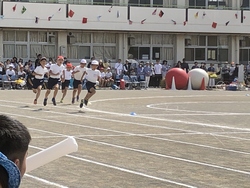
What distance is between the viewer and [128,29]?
46.8 meters

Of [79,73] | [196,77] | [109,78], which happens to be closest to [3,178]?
[79,73]

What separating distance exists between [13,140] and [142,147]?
9482 millimetres

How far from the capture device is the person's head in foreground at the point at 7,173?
2.12 m

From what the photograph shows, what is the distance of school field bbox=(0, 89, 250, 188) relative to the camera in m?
8.38

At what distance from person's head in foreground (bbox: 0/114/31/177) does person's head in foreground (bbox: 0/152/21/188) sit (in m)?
0.11

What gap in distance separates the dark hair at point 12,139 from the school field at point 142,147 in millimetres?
5570

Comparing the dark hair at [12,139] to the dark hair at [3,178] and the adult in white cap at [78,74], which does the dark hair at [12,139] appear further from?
the adult in white cap at [78,74]

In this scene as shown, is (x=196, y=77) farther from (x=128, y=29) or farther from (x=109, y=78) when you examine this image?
(x=128, y=29)

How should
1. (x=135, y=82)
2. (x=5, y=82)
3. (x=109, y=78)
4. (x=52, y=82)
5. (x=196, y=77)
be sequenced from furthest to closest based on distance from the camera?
(x=109, y=78) → (x=135, y=82) → (x=196, y=77) → (x=5, y=82) → (x=52, y=82)

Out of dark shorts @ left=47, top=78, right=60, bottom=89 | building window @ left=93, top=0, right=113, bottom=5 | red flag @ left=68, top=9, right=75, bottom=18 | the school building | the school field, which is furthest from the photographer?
building window @ left=93, top=0, right=113, bottom=5

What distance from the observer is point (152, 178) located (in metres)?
8.49

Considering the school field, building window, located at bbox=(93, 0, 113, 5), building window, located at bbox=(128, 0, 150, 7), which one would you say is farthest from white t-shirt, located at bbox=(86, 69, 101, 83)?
building window, located at bbox=(128, 0, 150, 7)

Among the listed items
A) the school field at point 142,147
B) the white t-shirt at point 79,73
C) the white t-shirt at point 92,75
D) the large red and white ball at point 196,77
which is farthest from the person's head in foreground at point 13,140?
the large red and white ball at point 196,77

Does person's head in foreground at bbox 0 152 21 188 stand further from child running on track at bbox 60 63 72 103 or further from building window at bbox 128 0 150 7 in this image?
building window at bbox 128 0 150 7
